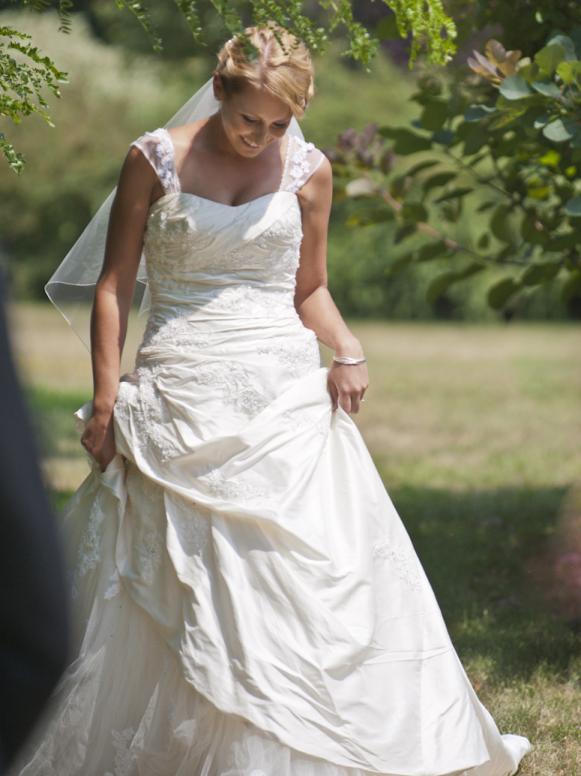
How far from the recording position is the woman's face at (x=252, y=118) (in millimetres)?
3092

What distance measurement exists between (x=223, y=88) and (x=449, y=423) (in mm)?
7232

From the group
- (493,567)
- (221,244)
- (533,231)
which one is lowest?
(493,567)

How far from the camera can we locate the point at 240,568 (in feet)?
9.87

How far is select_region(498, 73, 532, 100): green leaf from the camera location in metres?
4.19

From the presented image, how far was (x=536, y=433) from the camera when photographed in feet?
31.3

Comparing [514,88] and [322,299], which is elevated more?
[514,88]

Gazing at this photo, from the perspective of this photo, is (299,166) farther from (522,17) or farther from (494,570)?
(494,570)

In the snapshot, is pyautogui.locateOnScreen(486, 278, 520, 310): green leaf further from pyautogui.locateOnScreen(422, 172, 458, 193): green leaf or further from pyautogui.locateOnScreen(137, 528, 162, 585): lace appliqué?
pyautogui.locateOnScreen(137, 528, 162, 585): lace appliqué

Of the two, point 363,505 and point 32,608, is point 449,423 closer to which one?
point 363,505

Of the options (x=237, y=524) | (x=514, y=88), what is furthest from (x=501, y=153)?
(x=237, y=524)

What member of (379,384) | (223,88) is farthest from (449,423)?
(223,88)

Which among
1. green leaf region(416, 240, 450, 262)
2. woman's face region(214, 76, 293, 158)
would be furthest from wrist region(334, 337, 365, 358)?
green leaf region(416, 240, 450, 262)

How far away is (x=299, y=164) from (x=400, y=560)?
3.77 feet

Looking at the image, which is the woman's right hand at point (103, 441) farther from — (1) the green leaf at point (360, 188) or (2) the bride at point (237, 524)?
(1) the green leaf at point (360, 188)
